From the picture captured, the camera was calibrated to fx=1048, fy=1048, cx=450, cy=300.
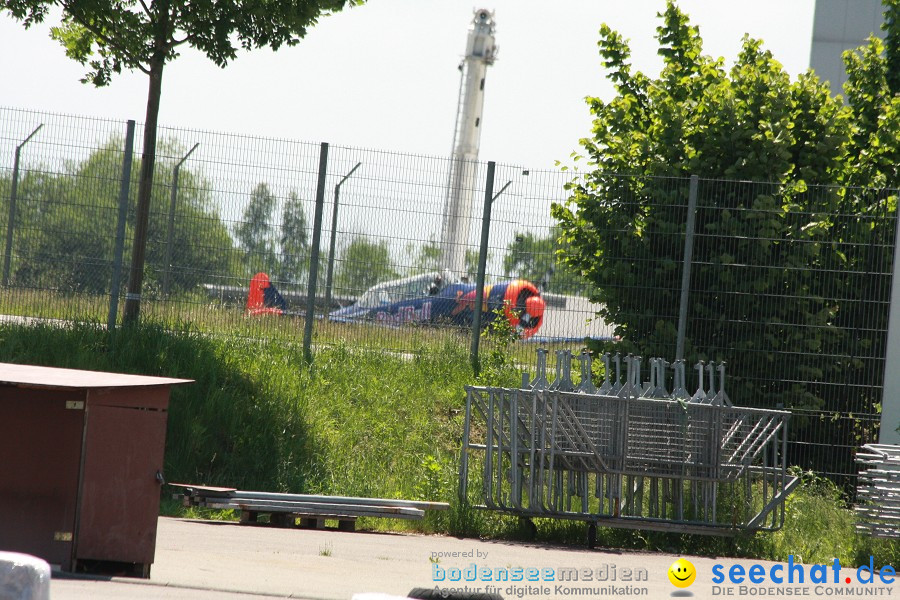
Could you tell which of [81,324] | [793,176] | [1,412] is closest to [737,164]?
[793,176]

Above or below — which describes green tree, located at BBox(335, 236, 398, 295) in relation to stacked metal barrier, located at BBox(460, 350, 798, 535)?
above

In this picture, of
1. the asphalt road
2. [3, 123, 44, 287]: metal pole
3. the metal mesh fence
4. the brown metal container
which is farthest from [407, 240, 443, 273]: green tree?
the brown metal container

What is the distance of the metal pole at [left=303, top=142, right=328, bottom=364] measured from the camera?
12.0m

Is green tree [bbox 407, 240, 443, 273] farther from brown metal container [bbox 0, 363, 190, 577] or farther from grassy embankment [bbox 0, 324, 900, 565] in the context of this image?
brown metal container [bbox 0, 363, 190, 577]

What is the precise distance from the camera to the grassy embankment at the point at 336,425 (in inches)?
365

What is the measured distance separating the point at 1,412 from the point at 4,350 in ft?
15.7

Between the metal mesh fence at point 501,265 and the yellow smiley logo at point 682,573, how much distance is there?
12.8 feet

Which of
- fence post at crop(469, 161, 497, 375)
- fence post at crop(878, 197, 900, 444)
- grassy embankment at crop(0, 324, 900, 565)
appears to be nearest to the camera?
grassy embankment at crop(0, 324, 900, 565)

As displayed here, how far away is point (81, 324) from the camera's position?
1165cm

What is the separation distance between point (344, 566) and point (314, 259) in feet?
17.5

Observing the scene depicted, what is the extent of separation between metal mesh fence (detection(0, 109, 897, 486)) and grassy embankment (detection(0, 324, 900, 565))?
1.31 ft

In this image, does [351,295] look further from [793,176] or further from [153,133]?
[793,176]

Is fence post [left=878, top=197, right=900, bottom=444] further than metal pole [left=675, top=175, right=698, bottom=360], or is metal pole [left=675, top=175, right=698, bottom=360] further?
metal pole [left=675, top=175, right=698, bottom=360]

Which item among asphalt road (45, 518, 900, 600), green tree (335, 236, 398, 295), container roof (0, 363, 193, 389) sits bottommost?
asphalt road (45, 518, 900, 600)
